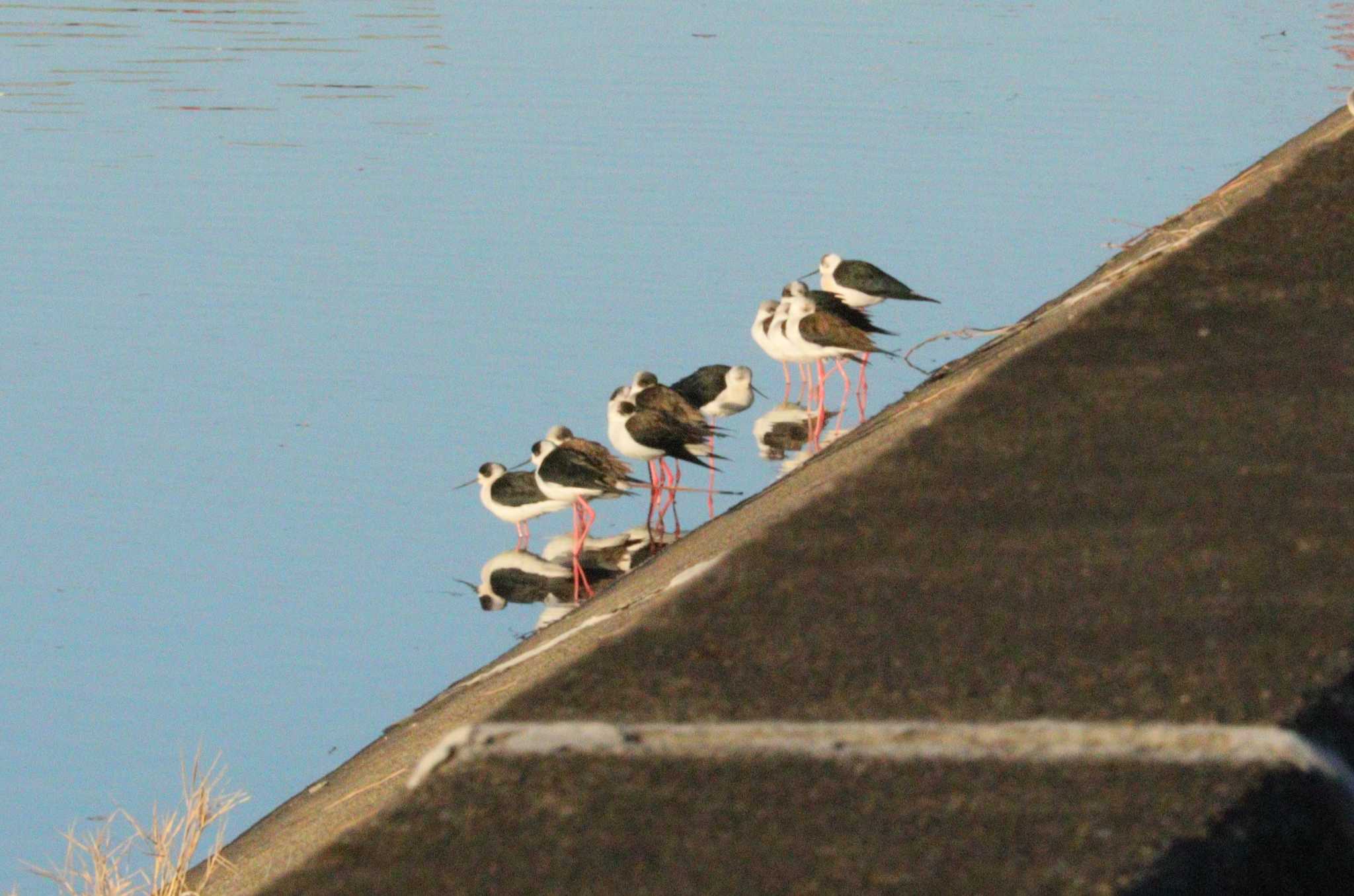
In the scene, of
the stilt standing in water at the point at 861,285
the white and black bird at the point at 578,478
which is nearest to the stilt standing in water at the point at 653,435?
the white and black bird at the point at 578,478

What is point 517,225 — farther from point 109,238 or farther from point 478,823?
point 478,823

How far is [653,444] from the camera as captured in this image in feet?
31.9

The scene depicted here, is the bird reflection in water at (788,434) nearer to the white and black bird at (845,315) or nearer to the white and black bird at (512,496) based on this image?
the white and black bird at (845,315)

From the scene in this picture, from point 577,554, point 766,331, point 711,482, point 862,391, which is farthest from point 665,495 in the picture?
point 862,391

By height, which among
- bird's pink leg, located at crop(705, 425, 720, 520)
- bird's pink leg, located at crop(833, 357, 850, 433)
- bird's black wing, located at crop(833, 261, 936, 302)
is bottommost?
bird's pink leg, located at crop(833, 357, 850, 433)

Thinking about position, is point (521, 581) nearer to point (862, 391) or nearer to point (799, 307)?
point (799, 307)

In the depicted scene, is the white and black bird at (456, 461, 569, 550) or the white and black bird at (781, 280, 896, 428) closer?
the white and black bird at (456, 461, 569, 550)

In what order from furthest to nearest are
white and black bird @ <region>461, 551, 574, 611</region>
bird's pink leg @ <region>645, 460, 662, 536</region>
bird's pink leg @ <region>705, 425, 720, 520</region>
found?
1. bird's pink leg @ <region>705, 425, 720, 520</region>
2. bird's pink leg @ <region>645, 460, 662, 536</region>
3. white and black bird @ <region>461, 551, 574, 611</region>

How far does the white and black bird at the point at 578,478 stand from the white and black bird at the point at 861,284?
269 cm

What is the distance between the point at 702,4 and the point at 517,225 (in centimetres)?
1273

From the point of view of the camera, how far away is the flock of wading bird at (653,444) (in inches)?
360

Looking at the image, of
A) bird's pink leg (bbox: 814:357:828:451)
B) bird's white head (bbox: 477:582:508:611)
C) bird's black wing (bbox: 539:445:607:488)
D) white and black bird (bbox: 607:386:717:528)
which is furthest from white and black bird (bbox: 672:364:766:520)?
bird's white head (bbox: 477:582:508:611)

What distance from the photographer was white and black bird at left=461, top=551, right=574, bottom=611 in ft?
29.1

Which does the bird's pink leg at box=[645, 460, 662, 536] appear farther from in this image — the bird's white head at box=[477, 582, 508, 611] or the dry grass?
the dry grass
